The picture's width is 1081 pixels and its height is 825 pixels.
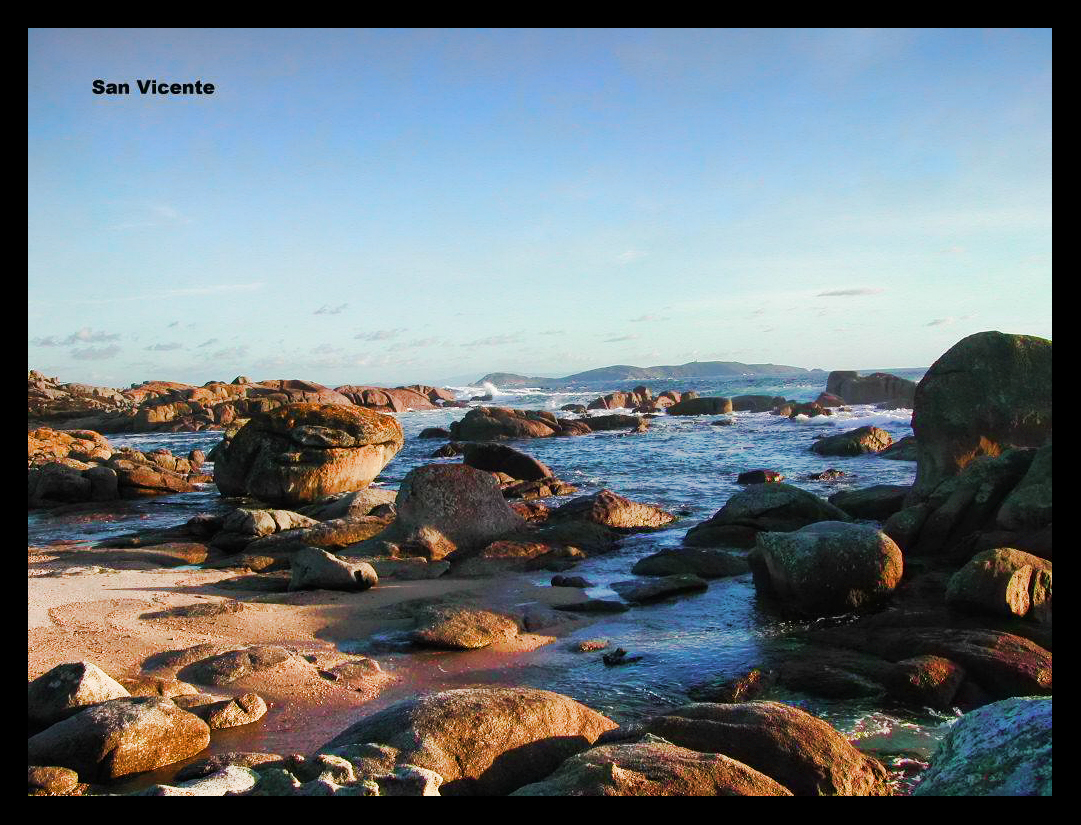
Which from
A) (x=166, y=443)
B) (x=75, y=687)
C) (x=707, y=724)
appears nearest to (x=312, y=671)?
(x=75, y=687)

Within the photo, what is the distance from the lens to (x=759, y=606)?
9.86 m

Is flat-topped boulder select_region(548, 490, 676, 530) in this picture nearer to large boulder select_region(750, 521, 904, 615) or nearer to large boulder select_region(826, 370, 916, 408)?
large boulder select_region(750, 521, 904, 615)

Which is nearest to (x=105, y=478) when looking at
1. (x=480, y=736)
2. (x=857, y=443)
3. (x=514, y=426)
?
(x=480, y=736)

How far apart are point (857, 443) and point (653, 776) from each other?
26403 mm

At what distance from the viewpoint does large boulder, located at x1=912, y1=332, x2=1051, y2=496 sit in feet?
46.5

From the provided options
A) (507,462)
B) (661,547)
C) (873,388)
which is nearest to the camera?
(661,547)

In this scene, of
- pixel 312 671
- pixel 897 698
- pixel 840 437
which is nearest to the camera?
pixel 897 698

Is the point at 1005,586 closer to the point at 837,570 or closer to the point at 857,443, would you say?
the point at 837,570

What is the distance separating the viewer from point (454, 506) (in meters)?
13.8

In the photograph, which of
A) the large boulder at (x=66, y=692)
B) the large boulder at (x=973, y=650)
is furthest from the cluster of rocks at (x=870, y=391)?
the large boulder at (x=66, y=692)

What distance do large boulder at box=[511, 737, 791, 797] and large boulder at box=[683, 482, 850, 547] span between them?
911cm
